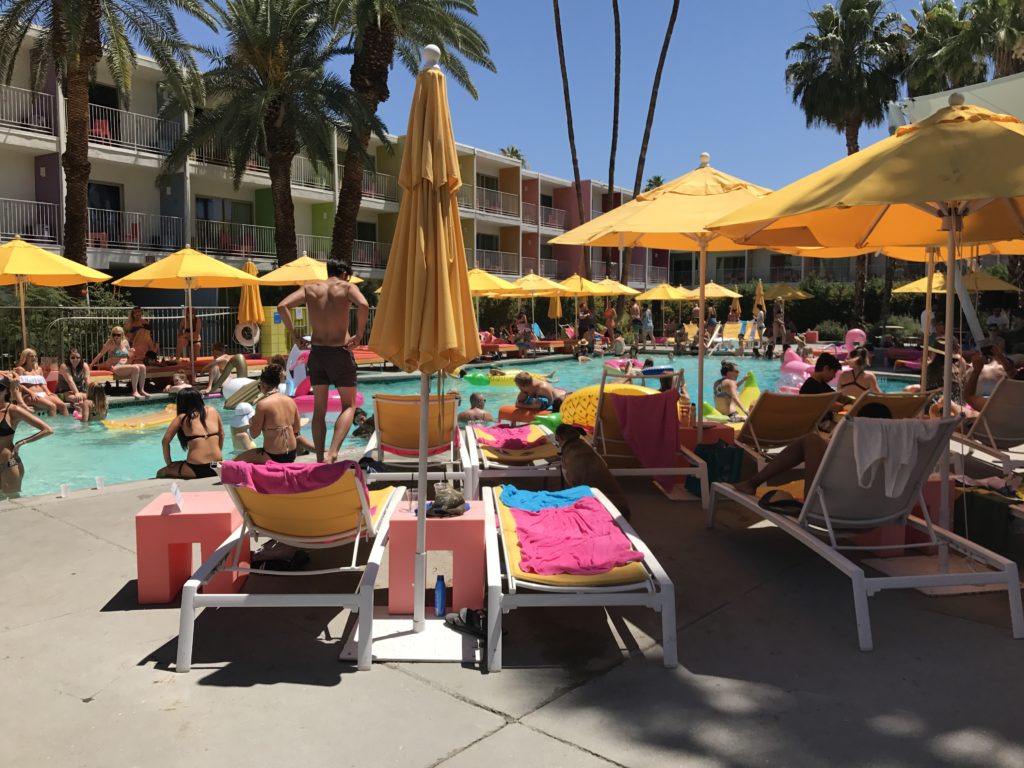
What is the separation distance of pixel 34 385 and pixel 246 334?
6401 millimetres

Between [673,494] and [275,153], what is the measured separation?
17278mm

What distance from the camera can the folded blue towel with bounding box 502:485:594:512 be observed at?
4352mm

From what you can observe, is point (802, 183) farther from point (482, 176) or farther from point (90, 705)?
point (482, 176)

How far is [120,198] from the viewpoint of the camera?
73.6 feet

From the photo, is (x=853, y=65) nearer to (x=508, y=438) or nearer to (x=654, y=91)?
(x=654, y=91)

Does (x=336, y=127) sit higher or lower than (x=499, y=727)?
higher

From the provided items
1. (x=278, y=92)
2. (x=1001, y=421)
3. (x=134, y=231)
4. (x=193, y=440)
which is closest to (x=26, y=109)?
(x=134, y=231)

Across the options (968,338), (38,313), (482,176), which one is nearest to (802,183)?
(38,313)

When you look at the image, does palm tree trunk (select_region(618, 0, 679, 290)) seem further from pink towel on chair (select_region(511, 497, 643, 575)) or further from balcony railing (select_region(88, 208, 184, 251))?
pink towel on chair (select_region(511, 497, 643, 575))

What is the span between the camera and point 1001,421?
20.4 ft

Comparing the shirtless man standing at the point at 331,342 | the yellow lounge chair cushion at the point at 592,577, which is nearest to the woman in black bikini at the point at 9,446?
the shirtless man standing at the point at 331,342

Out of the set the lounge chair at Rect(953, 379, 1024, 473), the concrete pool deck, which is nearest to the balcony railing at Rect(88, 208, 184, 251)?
the concrete pool deck

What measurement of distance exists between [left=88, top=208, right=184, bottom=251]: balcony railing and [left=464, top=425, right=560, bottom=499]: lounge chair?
1821cm

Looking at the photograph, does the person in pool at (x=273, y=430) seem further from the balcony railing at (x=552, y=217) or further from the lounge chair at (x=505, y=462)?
→ the balcony railing at (x=552, y=217)
